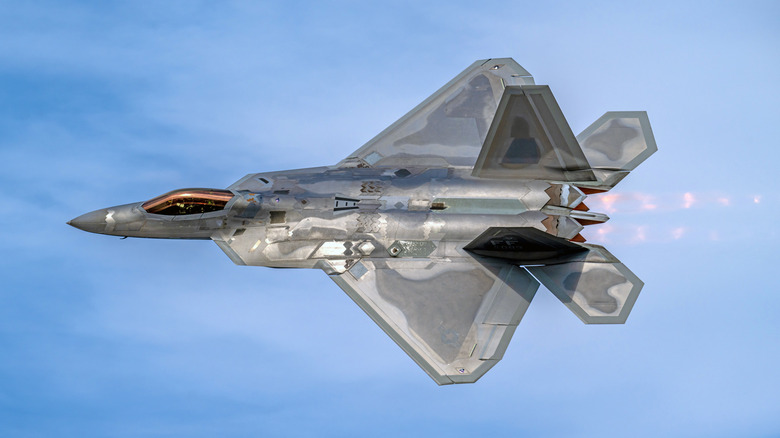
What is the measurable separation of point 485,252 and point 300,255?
16.7 feet

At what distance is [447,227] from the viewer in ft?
83.3

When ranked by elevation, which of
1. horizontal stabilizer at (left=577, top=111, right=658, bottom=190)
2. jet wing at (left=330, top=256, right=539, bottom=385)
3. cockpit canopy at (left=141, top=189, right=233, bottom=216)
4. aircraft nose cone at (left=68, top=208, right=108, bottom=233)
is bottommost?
jet wing at (left=330, top=256, right=539, bottom=385)

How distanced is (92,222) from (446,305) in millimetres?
10282

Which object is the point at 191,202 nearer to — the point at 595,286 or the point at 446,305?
the point at 446,305

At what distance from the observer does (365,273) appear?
25250 mm

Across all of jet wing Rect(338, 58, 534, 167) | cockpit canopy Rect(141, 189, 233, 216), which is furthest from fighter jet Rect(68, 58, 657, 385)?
jet wing Rect(338, 58, 534, 167)

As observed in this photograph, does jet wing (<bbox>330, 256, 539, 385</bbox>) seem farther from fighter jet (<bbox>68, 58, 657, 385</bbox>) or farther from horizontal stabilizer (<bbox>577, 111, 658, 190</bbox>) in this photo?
horizontal stabilizer (<bbox>577, 111, 658, 190</bbox>)

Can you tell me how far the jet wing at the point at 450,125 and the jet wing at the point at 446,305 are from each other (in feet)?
11.1

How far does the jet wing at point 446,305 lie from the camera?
24.0 metres

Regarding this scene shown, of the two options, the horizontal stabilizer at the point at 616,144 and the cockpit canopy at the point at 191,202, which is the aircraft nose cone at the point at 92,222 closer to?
the cockpit canopy at the point at 191,202

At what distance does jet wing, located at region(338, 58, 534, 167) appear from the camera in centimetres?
2723

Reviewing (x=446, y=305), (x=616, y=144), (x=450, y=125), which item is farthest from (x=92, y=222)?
(x=616, y=144)

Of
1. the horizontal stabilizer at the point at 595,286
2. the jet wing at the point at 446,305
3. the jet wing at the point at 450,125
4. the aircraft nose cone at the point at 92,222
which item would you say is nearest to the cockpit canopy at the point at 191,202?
the aircraft nose cone at the point at 92,222

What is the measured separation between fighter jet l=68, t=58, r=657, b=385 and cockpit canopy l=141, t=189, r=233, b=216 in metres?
0.03
